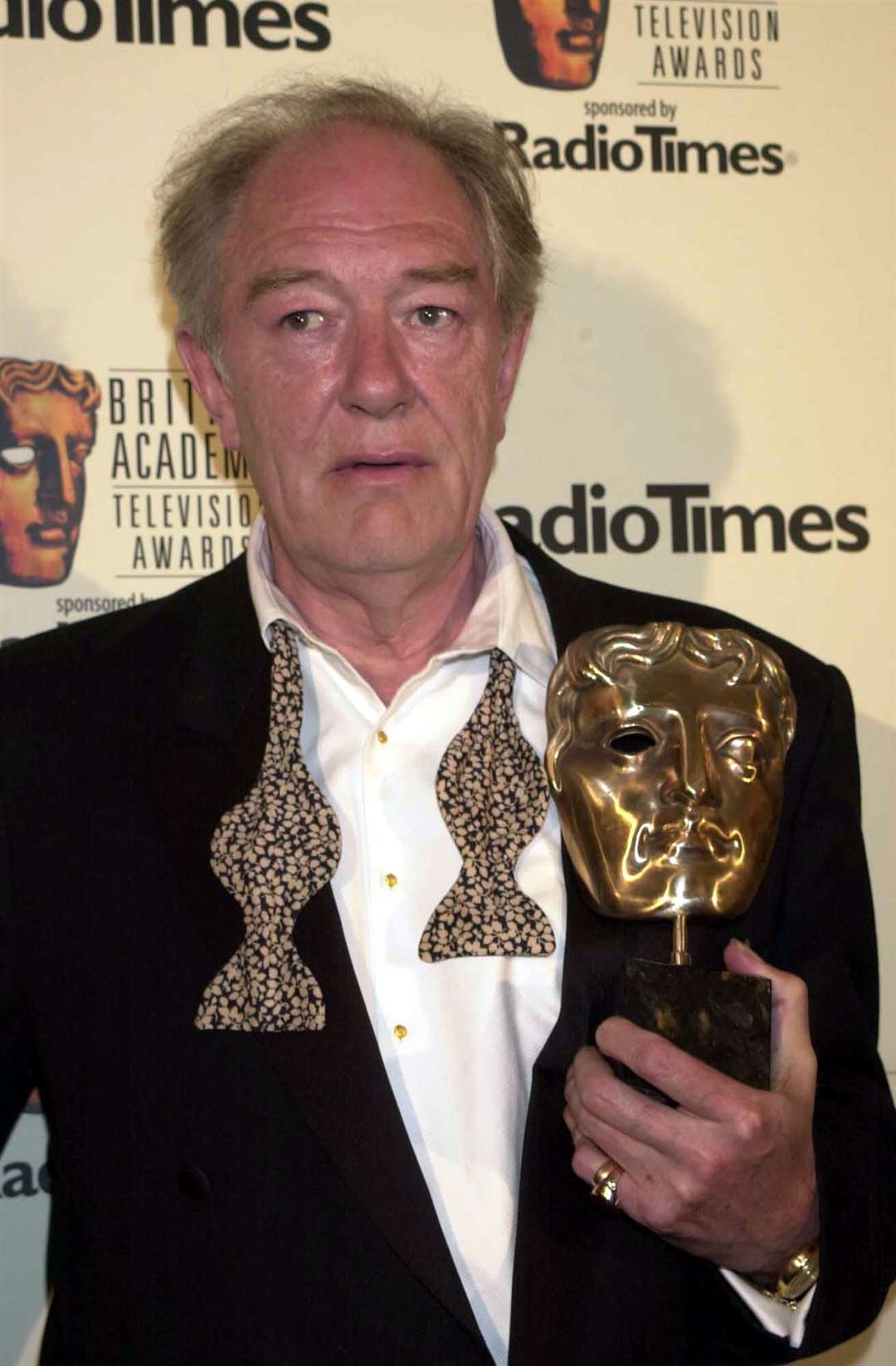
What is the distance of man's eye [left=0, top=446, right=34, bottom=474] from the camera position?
2.06 metres

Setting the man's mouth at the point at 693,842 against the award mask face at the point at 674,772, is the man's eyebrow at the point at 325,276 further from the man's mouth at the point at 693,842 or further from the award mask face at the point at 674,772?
the man's mouth at the point at 693,842

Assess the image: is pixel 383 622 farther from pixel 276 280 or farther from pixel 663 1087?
pixel 663 1087

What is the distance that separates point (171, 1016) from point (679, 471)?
3.56 feet

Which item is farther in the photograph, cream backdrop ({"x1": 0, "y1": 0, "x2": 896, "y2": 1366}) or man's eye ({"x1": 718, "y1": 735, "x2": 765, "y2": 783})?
cream backdrop ({"x1": 0, "y1": 0, "x2": 896, "y2": 1366})

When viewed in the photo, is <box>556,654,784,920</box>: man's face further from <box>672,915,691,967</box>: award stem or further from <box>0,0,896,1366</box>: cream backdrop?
<box>0,0,896,1366</box>: cream backdrop

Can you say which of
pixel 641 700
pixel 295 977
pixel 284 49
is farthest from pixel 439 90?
pixel 295 977

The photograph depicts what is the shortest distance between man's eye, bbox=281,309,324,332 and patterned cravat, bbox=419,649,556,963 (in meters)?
0.40

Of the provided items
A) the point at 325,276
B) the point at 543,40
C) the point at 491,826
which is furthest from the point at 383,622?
the point at 543,40

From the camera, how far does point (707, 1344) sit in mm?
1577

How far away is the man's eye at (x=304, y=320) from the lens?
5.47 ft

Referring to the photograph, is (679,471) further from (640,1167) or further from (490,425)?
(640,1167)

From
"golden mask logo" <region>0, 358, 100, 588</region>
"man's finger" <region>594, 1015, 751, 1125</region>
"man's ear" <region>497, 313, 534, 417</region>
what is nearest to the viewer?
"man's finger" <region>594, 1015, 751, 1125</region>

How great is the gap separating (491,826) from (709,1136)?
0.43 meters

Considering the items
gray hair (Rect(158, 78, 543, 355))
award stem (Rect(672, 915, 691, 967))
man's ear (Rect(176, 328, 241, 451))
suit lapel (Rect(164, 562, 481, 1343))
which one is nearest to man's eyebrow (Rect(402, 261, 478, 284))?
gray hair (Rect(158, 78, 543, 355))
